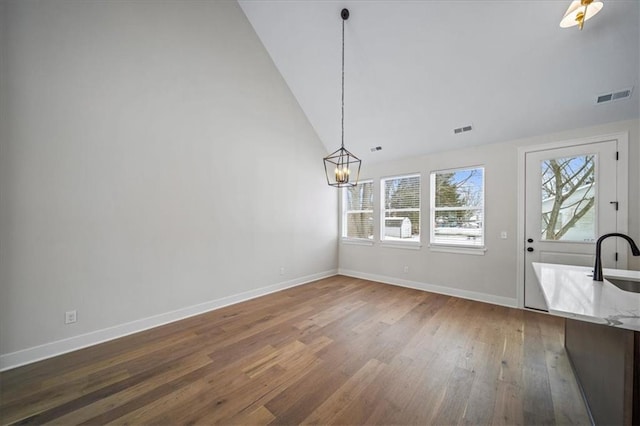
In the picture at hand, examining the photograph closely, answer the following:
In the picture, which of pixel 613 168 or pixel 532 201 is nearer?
pixel 613 168

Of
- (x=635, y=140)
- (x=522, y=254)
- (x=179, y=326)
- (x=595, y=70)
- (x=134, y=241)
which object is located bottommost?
(x=179, y=326)

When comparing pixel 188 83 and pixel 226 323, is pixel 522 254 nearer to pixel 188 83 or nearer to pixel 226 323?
pixel 226 323

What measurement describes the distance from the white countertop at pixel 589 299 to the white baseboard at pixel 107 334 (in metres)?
3.70

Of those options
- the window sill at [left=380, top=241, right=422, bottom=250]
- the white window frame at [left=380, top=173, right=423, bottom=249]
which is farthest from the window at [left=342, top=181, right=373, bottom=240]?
the window sill at [left=380, top=241, right=422, bottom=250]

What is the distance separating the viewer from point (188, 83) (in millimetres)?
3258

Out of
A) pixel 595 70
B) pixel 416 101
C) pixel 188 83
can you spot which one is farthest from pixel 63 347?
pixel 595 70

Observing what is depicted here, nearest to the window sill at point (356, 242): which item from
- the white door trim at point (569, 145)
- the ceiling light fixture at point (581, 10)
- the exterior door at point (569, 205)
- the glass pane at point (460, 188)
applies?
the glass pane at point (460, 188)

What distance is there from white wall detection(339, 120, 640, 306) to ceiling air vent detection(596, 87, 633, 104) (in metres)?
0.40

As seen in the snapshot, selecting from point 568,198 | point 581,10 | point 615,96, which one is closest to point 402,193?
point 568,198

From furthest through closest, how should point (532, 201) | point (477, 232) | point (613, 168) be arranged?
point (477, 232) < point (532, 201) < point (613, 168)

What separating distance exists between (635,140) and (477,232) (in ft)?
6.82

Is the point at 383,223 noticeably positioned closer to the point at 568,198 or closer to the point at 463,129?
the point at 463,129

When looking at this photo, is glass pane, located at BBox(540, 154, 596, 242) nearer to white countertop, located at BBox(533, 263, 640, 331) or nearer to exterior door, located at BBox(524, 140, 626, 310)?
exterior door, located at BBox(524, 140, 626, 310)

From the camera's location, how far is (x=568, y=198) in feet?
11.0
